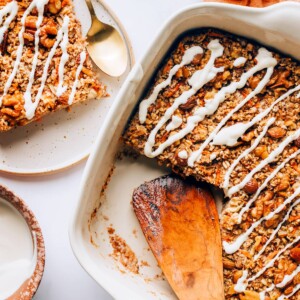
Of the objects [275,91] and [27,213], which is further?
[27,213]

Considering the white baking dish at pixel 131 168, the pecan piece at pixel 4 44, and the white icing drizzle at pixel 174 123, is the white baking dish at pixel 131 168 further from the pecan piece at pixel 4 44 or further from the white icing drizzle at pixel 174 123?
the pecan piece at pixel 4 44

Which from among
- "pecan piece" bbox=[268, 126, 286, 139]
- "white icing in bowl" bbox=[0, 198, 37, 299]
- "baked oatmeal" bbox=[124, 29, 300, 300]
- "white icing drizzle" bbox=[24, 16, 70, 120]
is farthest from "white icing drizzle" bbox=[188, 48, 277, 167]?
"white icing in bowl" bbox=[0, 198, 37, 299]

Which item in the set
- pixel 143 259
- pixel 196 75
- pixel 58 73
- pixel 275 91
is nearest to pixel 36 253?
pixel 143 259

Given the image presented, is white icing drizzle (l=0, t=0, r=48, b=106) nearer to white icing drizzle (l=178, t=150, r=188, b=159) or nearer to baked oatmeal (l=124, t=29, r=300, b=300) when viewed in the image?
baked oatmeal (l=124, t=29, r=300, b=300)

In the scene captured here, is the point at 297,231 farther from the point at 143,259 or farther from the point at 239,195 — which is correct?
the point at 143,259

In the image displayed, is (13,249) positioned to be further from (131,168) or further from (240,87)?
(240,87)

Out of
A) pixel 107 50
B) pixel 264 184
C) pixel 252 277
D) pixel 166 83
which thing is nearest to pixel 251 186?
pixel 264 184
